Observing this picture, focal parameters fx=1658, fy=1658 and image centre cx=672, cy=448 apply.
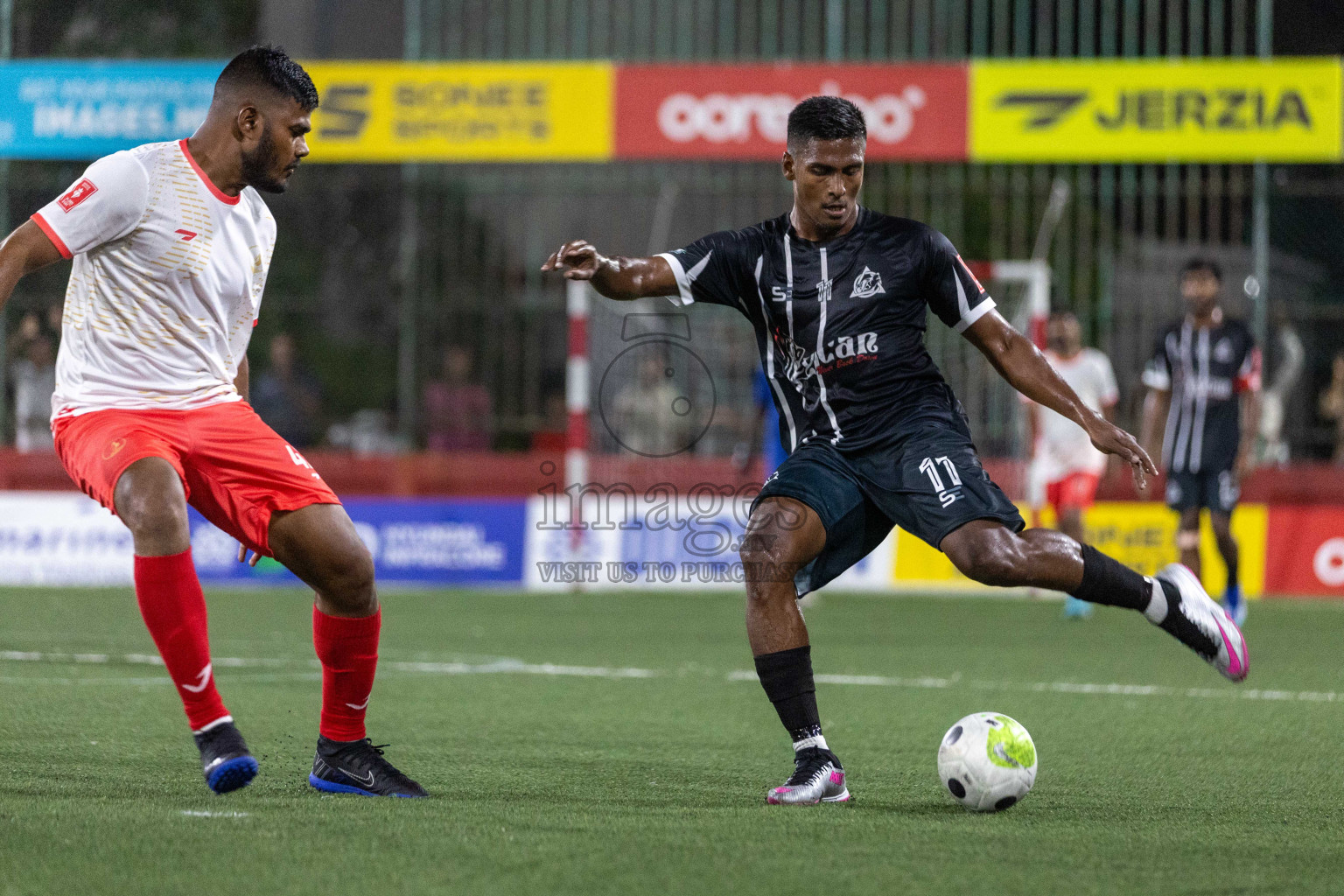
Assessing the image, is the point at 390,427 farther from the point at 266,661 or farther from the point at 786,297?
the point at 786,297

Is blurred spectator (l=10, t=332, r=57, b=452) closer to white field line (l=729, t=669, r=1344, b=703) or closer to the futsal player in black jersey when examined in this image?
white field line (l=729, t=669, r=1344, b=703)

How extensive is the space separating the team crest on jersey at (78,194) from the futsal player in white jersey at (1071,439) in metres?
9.06

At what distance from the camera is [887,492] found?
5211 mm

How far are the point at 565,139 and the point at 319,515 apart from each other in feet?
35.0

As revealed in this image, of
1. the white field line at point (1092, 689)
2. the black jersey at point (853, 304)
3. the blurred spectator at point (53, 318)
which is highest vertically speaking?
the black jersey at point (853, 304)

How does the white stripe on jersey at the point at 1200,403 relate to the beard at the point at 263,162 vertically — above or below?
below

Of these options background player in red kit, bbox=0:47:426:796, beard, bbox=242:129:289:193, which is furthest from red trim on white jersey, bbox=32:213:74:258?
beard, bbox=242:129:289:193

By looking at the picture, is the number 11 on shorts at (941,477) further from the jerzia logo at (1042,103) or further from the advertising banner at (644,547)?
the jerzia logo at (1042,103)

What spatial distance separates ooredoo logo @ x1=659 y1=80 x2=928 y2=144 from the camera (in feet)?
48.8

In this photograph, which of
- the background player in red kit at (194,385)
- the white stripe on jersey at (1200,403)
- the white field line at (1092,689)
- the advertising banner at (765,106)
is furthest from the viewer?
the advertising banner at (765,106)

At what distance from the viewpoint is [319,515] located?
494 centimetres

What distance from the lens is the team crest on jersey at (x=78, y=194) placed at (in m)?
4.67

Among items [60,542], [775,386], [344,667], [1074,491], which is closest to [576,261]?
[775,386]

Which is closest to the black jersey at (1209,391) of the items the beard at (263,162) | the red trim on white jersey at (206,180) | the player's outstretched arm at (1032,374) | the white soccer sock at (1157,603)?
the player's outstretched arm at (1032,374)
